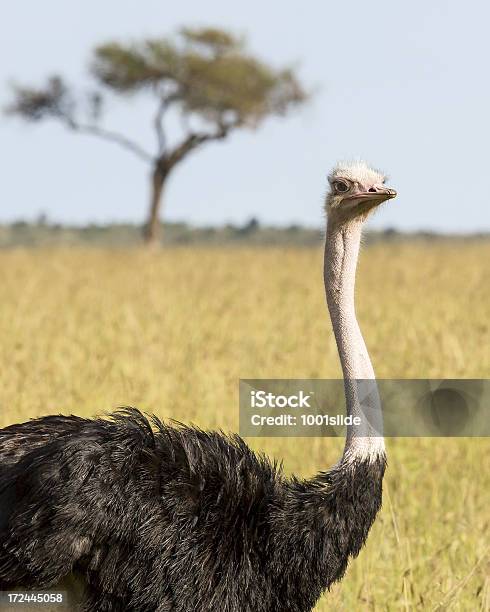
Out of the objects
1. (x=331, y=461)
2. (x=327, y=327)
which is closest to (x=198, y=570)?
(x=331, y=461)

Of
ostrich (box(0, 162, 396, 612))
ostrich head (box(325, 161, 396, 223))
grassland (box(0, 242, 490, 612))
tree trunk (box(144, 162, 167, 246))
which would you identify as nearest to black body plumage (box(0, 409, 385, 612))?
ostrich (box(0, 162, 396, 612))

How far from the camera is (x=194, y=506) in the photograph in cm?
328

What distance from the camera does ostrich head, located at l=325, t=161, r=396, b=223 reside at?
3537mm

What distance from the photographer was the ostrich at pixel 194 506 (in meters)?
3.12

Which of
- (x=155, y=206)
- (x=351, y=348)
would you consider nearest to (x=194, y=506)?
(x=351, y=348)

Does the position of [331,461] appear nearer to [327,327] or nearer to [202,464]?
[202,464]

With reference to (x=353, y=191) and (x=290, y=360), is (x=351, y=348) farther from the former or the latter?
(x=290, y=360)

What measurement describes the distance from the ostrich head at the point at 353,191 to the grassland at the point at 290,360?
1008 millimetres

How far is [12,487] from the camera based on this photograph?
10.6 feet

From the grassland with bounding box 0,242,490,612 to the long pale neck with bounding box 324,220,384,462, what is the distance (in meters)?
0.60

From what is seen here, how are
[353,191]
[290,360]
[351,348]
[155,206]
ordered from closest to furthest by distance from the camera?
1. [351,348]
2. [353,191]
3. [290,360]
4. [155,206]

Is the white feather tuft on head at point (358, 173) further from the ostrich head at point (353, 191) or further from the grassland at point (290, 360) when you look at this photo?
the grassland at point (290, 360)

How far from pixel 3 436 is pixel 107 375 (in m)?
2.83

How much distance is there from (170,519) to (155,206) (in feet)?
100
